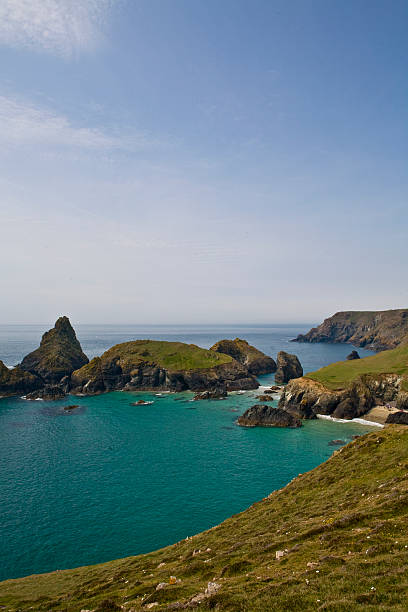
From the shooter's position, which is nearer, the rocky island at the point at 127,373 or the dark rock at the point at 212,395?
the dark rock at the point at 212,395

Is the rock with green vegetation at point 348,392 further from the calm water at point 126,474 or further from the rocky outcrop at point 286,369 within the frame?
the rocky outcrop at point 286,369

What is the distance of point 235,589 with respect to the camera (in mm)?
17484

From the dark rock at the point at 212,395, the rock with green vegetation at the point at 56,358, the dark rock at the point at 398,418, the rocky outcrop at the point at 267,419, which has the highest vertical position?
the rock with green vegetation at the point at 56,358

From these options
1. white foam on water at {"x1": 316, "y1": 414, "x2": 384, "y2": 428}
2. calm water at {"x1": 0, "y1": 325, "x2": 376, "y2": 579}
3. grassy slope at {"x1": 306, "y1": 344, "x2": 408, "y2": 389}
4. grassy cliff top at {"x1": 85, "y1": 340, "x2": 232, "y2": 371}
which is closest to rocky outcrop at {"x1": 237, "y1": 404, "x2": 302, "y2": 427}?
calm water at {"x1": 0, "y1": 325, "x2": 376, "y2": 579}

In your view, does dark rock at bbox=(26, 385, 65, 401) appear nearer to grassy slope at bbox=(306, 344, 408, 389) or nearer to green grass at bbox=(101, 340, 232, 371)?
green grass at bbox=(101, 340, 232, 371)

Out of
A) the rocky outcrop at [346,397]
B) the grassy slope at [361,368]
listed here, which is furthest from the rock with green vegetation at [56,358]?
the grassy slope at [361,368]

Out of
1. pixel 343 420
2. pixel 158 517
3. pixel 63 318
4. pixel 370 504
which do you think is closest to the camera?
pixel 370 504

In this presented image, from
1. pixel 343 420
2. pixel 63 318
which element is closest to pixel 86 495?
pixel 343 420

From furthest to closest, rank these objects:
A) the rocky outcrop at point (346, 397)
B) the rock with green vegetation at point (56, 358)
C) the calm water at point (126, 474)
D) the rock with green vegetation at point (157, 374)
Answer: the rock with green vegetation at point (56, 358), the rock with green vegetation at point (157, 374), the rocky outcrop at point (346, 397), the calm water at point (126, 474)

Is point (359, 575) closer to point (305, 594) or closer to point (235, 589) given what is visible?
point (305, 594)

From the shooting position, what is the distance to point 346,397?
10788 centimetres

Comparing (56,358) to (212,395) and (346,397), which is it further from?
(346,397)

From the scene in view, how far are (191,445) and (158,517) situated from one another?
32814mm

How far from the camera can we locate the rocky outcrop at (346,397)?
105500 mm
